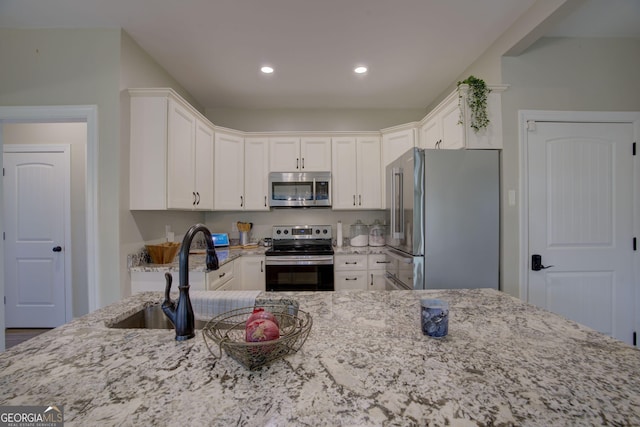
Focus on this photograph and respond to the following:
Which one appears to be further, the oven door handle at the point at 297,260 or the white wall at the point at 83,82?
the oven door handle at the point at 297,260

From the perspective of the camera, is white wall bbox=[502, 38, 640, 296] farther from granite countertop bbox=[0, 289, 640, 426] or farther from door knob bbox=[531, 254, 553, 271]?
granite countertop bbox=[0, 289, 640, 426]

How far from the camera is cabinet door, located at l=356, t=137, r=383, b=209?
3.48 metres

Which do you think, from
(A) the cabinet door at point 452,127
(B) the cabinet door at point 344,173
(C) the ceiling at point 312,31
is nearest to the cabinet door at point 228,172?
(C) the ceiling at point 312,31

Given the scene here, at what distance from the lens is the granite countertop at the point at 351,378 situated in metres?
0.56

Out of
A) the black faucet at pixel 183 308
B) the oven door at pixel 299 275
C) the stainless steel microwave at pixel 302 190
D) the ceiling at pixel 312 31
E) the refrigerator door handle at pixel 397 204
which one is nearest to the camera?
the black faucet at pixel 183 308

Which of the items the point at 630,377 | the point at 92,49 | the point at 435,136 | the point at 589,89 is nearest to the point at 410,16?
the point at 435,136

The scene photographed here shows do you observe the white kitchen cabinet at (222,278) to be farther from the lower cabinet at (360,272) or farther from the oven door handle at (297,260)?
the lower cabinet at (360,272)

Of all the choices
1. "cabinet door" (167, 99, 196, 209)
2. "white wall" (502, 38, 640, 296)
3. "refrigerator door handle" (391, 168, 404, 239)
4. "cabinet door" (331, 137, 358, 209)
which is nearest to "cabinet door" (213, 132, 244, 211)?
"cabinet door" (167, 99, 196, 209)

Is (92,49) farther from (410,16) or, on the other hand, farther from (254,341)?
(254,341)

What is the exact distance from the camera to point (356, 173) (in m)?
3.49

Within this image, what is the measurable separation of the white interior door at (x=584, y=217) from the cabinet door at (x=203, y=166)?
3.03 meters

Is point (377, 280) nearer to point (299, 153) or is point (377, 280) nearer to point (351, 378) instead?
point (299, 153)

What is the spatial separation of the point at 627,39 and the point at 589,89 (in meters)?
0.52

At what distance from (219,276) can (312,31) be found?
7.34 feet
